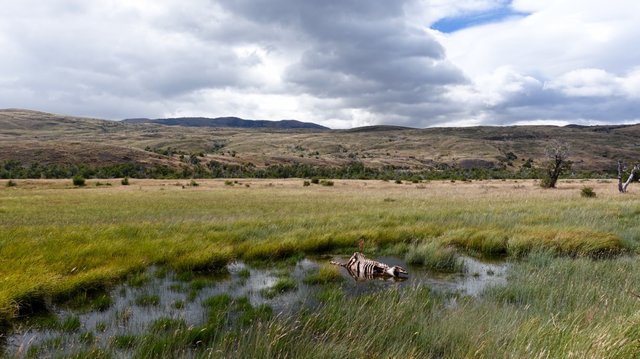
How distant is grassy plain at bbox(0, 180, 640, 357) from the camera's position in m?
6.82

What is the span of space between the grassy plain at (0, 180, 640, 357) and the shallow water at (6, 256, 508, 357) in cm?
72

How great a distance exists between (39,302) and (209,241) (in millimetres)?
6367

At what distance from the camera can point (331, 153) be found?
186 meters

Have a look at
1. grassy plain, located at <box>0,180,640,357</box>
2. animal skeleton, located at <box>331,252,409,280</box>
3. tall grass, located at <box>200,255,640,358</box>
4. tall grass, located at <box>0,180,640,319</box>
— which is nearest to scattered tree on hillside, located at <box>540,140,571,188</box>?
tall grass, located at <box>0,180,640,319</box>

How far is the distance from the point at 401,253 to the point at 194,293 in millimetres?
8272

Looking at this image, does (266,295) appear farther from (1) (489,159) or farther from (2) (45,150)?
(1) (489,159)

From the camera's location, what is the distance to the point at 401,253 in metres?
16.1

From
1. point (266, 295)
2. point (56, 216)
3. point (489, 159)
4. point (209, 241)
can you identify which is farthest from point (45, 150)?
point (489, 159)

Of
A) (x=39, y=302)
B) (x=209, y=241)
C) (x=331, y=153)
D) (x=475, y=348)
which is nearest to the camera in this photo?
(x=475, y=348)

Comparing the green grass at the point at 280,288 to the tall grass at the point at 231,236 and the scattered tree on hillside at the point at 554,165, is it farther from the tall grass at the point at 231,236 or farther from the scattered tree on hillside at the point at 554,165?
the scattered tree on hillside at the point at 554,165

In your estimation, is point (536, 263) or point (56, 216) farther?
point (56, 216)

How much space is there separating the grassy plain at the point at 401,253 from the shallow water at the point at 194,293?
72 cm

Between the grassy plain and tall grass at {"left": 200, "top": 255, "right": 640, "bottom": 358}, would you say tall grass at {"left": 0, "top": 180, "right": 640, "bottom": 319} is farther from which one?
tall grass at {"left": 200, "top": 255, "right": 640, "bottom": 358}

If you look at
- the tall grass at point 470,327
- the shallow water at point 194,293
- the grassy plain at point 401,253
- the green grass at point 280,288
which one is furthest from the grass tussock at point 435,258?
the green grass at point 280,288
